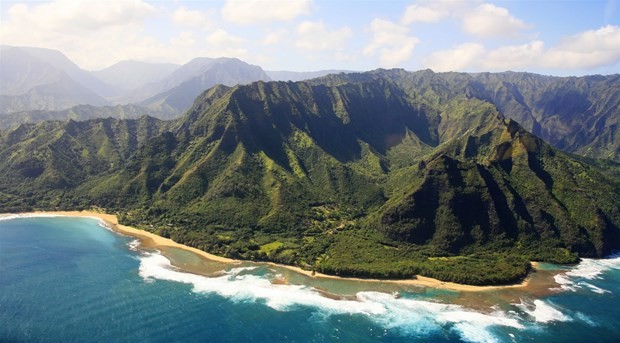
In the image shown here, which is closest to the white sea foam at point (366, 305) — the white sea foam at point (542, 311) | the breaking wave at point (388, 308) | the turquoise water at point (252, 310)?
the breaking wave at point (388, 308)

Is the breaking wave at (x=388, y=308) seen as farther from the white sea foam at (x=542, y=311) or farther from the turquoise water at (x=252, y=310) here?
the turquoise water at (x=252, y=310)

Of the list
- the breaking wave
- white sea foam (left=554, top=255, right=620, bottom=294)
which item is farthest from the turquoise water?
white sea foam (left=554, top=255, right=620, bottom=294)

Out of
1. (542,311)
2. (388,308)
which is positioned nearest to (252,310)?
(388,308)

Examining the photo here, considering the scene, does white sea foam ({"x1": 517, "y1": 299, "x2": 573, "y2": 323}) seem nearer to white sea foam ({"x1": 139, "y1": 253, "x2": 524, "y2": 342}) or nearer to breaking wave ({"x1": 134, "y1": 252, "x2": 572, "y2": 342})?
breaking wave ({"x1": 134, "y1": 252, "x2": 572, "y2": 342})

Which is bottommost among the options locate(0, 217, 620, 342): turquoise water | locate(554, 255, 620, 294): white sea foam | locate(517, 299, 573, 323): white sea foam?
locate(0, 217, 620, 342): turquoise water

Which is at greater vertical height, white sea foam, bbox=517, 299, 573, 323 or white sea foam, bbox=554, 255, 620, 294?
white sea foam, bbox=554, 255, 620, 294
